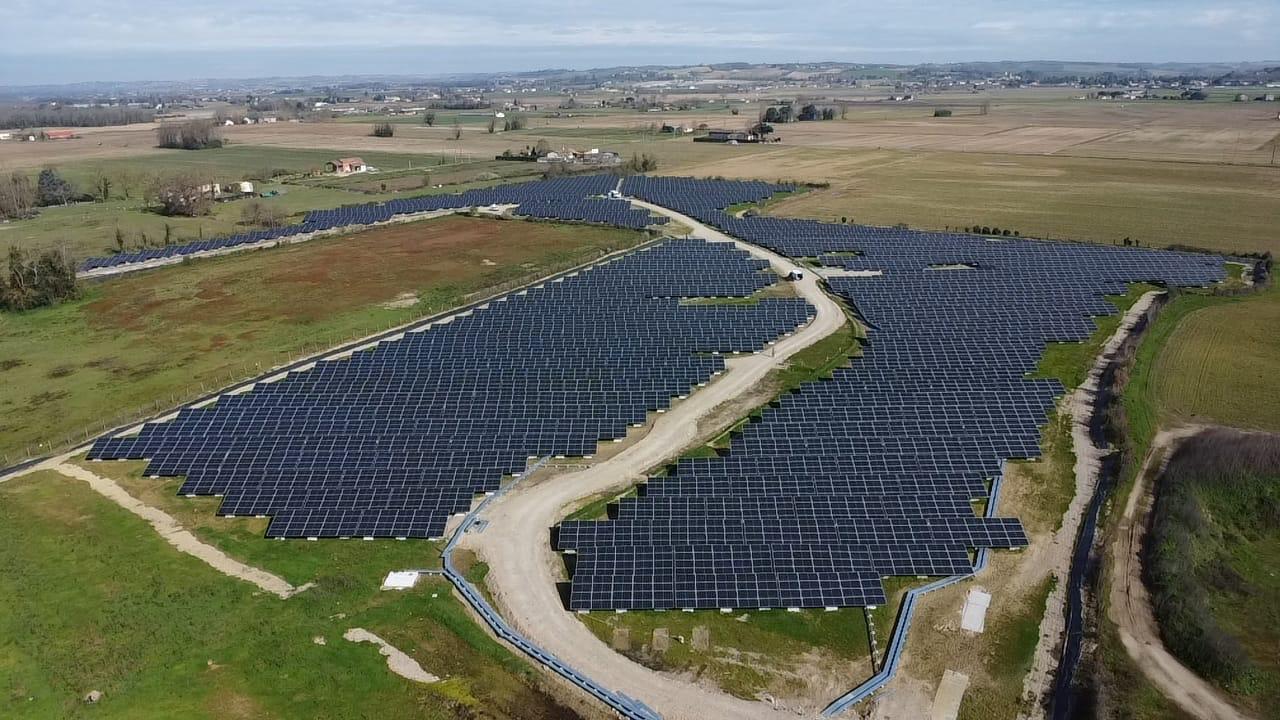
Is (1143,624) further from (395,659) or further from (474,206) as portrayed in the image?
(474,206)

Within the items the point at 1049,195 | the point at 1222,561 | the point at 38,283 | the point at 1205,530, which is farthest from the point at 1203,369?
the point at 38,283

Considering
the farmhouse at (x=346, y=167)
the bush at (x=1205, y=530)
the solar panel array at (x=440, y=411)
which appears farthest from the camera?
the farmhouse at (x=346, y=167)

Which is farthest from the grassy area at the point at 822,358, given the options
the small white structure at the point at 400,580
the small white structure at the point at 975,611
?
the small white structure at the point at 400,580

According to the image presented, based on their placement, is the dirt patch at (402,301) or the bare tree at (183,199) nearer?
the dirt patch at (402,301)

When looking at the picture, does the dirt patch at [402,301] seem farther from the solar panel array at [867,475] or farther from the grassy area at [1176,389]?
the grassy area at [1176,389]

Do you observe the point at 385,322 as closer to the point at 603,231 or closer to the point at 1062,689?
the point at 603,231
